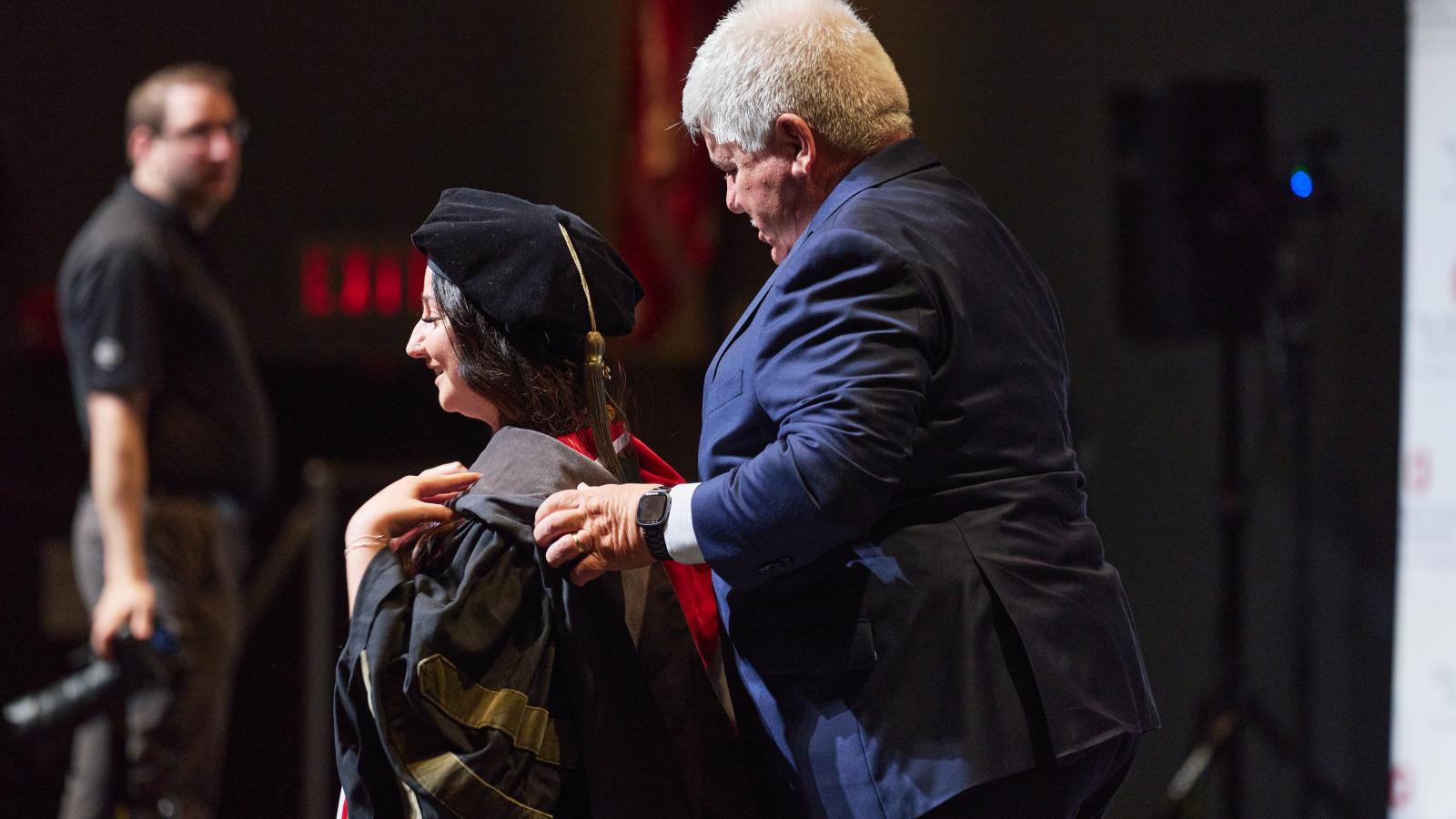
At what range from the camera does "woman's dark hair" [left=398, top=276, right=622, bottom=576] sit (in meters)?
1.65

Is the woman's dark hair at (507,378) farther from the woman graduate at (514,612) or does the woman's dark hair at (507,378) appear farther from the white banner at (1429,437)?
the white banner at (1429,437)

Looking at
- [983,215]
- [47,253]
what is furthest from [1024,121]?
[47,253]

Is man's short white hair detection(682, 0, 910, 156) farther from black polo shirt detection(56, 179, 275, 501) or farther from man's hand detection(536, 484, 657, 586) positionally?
black polo shirt detection(56, 179, 275, 501)

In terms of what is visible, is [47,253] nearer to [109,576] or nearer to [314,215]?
[314,215]

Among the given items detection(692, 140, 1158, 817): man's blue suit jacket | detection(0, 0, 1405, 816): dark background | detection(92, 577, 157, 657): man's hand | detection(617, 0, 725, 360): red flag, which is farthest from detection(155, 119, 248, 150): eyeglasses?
detection(692, 140, 1158, 817): man's blue suit jacket

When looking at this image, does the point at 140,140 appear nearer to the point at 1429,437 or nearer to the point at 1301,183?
the point at 1301,183

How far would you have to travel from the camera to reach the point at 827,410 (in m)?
1.48

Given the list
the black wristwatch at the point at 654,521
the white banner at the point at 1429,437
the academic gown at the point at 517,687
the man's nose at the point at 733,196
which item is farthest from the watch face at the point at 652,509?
the white banner at the point at 1429,437

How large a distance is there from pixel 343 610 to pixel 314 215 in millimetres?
1201

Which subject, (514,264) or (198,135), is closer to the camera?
(514,264)

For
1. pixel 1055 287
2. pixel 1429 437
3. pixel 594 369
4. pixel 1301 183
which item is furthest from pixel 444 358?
pixel 1429 437

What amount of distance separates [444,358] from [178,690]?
216 centimetres

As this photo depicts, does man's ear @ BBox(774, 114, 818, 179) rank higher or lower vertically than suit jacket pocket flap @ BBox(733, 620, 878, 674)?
higher

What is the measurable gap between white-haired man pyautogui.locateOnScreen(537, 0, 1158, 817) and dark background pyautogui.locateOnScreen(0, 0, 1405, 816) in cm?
230
